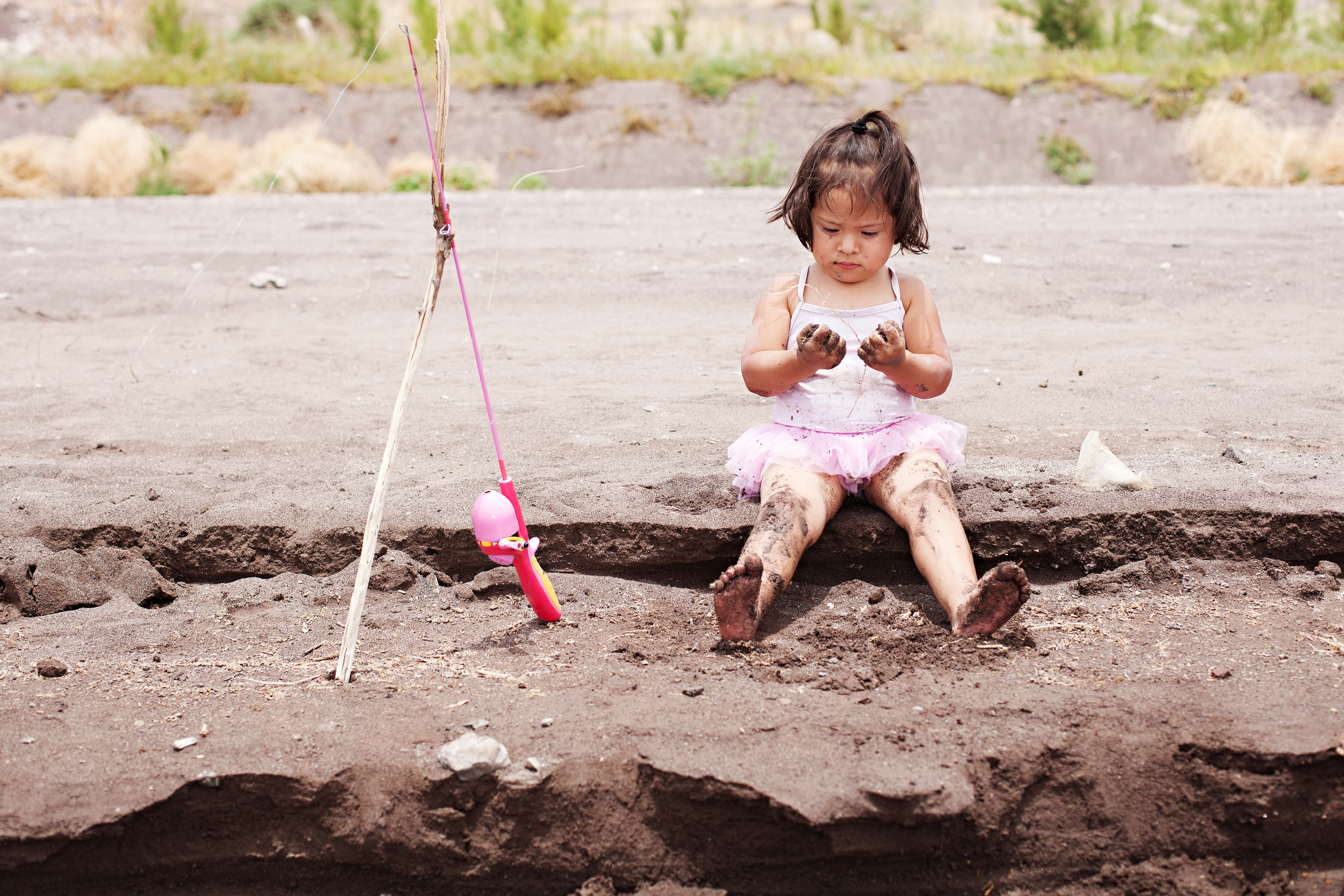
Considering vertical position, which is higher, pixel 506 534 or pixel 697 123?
pixel 697 123

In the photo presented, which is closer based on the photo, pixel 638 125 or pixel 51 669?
pixel 51 669

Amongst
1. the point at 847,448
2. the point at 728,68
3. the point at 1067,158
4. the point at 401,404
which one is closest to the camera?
the point at 401,404

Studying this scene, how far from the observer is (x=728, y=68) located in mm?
13031

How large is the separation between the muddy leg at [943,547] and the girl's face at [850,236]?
53 cm

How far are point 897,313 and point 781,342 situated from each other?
12.5 inches

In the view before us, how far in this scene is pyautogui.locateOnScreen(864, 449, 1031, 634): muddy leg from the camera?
234cm

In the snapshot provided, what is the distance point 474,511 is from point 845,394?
3.50ft

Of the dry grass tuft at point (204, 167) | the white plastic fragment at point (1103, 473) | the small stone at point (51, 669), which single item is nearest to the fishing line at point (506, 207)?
the small stone at point (51, 669)

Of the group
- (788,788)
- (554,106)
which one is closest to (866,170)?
(788,788)

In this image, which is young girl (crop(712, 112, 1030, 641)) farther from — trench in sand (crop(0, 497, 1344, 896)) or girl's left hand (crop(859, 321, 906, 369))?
trench in sand (crop(0, 497, 1344, 896))

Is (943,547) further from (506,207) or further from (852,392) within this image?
(506,207)

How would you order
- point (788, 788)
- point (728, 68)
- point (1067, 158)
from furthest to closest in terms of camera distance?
point (728, 68) < point (1067, 158) < point (788, 788)

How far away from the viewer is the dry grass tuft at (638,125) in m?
12.3

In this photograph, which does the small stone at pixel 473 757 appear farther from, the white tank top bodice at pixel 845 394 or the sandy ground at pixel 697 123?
the sandy ground at pixel 697 123
